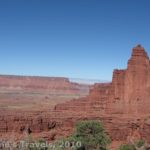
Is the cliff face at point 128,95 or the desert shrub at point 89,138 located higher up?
the cliff face at point 128,95

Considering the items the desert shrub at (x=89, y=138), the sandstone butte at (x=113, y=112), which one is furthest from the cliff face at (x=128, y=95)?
the desert shrub at (x=89, y=138)

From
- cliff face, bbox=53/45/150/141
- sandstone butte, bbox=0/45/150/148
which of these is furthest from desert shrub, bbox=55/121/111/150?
cliff face, bbox=53/45/150/141

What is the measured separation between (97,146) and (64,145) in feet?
15.4

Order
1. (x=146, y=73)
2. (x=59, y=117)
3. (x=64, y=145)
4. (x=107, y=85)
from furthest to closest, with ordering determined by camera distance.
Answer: (x=107, y=85) < (x=146, y=73) < (x=59, y=117) < (x=64, y=145)

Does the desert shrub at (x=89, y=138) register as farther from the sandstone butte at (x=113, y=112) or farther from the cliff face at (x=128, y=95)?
the cliff face at (x=128, y=95)

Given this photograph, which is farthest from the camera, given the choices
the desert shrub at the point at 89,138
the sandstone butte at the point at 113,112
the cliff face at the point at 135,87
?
the cliff face at the point at 135,87

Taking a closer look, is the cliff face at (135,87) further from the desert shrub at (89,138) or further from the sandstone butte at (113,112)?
the desert shrub at (89,138)

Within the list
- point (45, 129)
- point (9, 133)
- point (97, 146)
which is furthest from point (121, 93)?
point (97, 146)

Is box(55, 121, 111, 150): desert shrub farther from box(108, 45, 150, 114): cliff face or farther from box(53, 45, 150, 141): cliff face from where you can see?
box(108, 45, 150, 114): cliff face

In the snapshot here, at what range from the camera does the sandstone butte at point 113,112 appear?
151 feet

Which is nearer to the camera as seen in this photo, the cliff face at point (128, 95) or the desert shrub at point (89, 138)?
the desert shrub at point (89, 138)

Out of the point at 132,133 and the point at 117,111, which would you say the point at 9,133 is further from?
the point at 117,111

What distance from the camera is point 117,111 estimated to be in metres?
63.8

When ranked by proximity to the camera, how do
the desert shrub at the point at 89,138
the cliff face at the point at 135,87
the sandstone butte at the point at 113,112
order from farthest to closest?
the cliff face at the point at 135,87 → the sandstone butte at the point at 113,112 → the desert shrub at the point at 89,138
